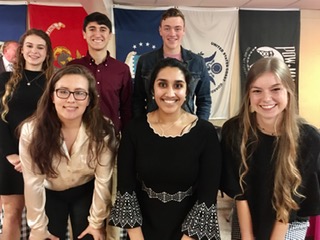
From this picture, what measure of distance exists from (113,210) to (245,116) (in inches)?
35.0

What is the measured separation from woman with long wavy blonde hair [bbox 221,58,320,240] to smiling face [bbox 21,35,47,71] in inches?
54.1

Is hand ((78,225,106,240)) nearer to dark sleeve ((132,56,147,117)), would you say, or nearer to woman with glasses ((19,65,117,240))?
woman with glasses ((19,65,117,240))

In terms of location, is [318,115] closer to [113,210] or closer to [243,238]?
[243,238]

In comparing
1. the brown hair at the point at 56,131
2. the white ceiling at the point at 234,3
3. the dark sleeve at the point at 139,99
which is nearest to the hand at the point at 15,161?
the brown hair at the point at 56,131

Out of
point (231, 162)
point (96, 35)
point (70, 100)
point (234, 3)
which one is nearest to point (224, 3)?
point (234, 3)

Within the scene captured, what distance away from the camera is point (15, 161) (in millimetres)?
2121

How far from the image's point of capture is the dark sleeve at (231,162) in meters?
1.69

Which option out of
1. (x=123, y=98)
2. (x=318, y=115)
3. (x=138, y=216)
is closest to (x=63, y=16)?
(x=123, y=98)

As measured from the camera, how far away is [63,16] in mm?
4891

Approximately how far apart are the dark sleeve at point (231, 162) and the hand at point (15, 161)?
4.42 ft

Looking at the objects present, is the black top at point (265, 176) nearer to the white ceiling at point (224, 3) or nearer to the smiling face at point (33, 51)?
the smiling face at point (33, 51)

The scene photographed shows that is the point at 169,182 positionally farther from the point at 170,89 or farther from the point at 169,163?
the point at 170,89

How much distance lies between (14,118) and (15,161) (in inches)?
11.5

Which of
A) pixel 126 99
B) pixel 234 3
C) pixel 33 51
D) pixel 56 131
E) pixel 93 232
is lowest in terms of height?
pixel 93 232
